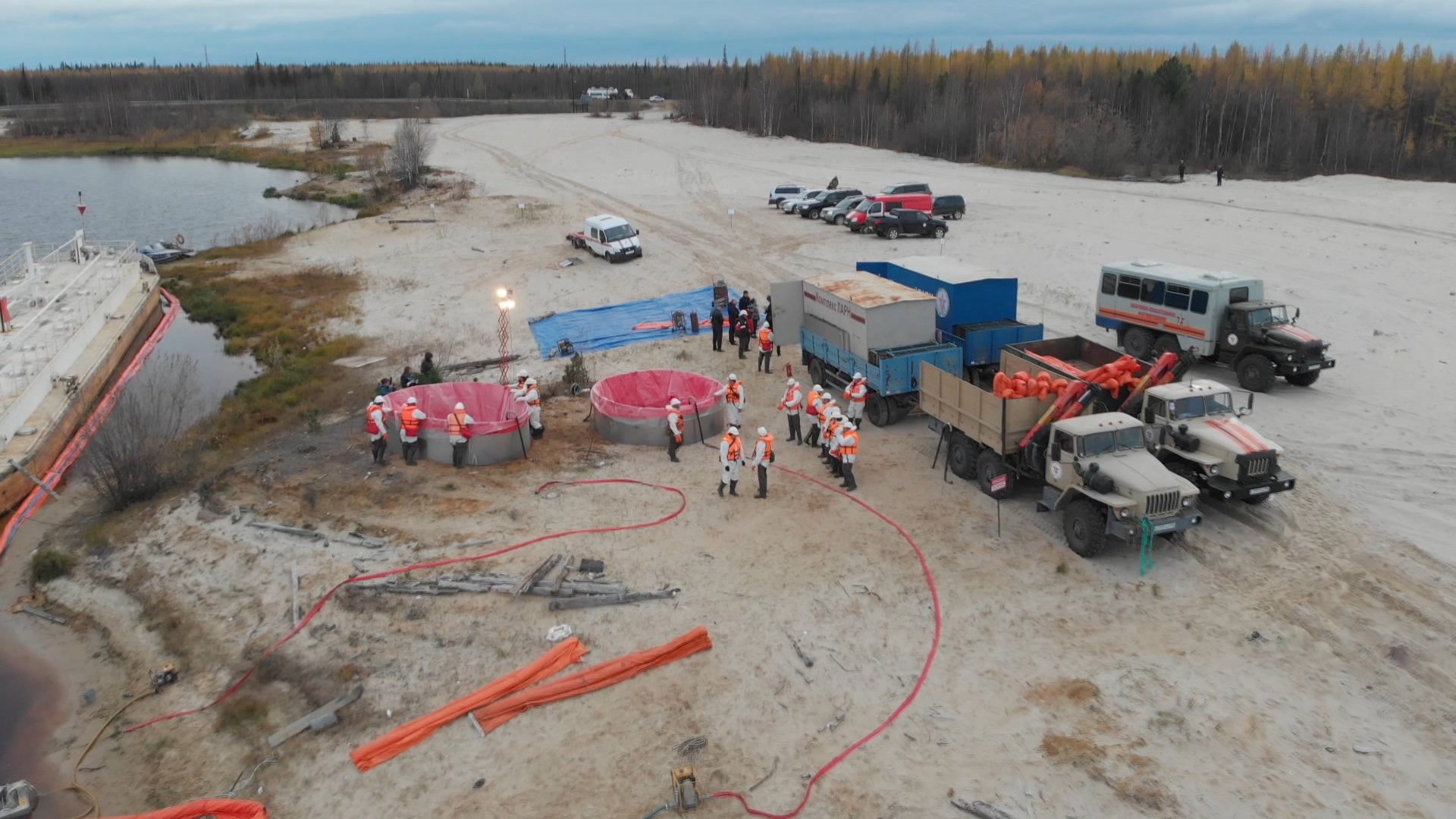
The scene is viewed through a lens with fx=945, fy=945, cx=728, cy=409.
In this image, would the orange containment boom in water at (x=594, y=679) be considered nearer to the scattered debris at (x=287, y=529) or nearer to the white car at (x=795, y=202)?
the scattered debris at (x=287, y=529)

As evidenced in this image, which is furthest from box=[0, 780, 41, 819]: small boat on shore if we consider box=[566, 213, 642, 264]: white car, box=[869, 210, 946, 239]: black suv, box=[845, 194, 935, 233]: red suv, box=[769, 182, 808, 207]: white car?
box=[769, 182, 808, 207]: white car

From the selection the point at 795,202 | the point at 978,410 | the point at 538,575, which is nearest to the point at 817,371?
the point at 978,410

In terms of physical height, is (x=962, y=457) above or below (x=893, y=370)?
below

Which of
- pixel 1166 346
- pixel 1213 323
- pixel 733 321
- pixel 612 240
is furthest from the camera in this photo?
pixel 612 240

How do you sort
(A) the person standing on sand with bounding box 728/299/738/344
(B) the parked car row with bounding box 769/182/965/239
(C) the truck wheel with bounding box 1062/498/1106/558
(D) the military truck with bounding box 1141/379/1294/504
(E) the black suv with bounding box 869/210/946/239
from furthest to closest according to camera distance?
(B) the parked car row with bounding box 769/182/965/239
(E) the black suv with bounding box 869/210/946/239
(A) the person standing on sand with bounding box 728/299/738/344
(D) the military truck with bounding box 1141/379/1294/504
(C) the truck wheel with bounding box 1062/498/1106/558

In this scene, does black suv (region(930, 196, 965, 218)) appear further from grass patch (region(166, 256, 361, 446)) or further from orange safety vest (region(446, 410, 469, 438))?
orange safety vest (region(446, 410, 469, 438))

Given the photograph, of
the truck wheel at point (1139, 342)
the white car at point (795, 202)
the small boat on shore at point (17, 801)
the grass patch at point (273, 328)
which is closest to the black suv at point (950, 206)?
the white car at point (795, 202)

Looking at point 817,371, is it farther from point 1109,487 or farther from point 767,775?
point 767,775
